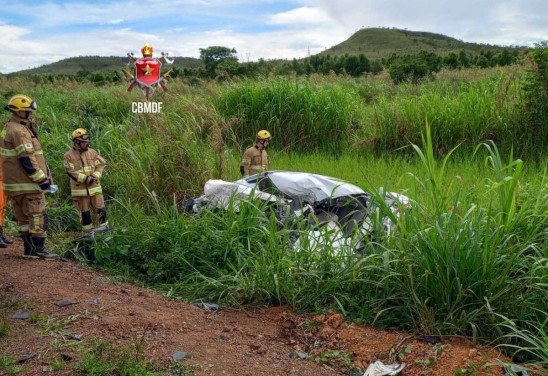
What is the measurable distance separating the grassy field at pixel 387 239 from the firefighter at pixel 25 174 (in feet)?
1.17

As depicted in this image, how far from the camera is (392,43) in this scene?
177ft

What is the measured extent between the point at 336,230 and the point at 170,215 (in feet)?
6.15

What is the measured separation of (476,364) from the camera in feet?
10.3

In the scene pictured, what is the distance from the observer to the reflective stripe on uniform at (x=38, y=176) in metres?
5.13

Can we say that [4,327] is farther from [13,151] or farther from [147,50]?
[147,50]

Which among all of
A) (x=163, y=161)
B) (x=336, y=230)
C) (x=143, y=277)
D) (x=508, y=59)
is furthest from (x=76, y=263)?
(x=508, y=59)

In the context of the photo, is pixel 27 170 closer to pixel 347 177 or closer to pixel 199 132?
pixel 199 132

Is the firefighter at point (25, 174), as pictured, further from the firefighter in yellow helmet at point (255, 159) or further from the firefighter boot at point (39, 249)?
the firefighter in yellow helmet at point (255, 159)

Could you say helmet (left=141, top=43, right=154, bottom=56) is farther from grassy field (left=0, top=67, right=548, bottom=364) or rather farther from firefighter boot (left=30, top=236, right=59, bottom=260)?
firefighter boot (left=30, top=236, right=59, bottom=260)

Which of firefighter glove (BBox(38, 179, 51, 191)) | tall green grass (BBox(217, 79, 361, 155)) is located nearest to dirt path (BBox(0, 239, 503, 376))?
firefighter glove (BBox(38, 179, 51, 191))

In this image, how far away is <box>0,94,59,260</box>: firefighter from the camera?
16.8 ft

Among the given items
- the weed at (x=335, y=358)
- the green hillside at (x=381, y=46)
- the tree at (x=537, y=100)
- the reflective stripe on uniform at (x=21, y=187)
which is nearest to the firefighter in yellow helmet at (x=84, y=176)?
the reflective stripe on uniform at (x=21, y=187)

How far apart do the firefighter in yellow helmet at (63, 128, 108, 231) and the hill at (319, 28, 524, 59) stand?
145 feet

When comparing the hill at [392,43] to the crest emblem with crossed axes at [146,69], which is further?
the hill at [392,43]
